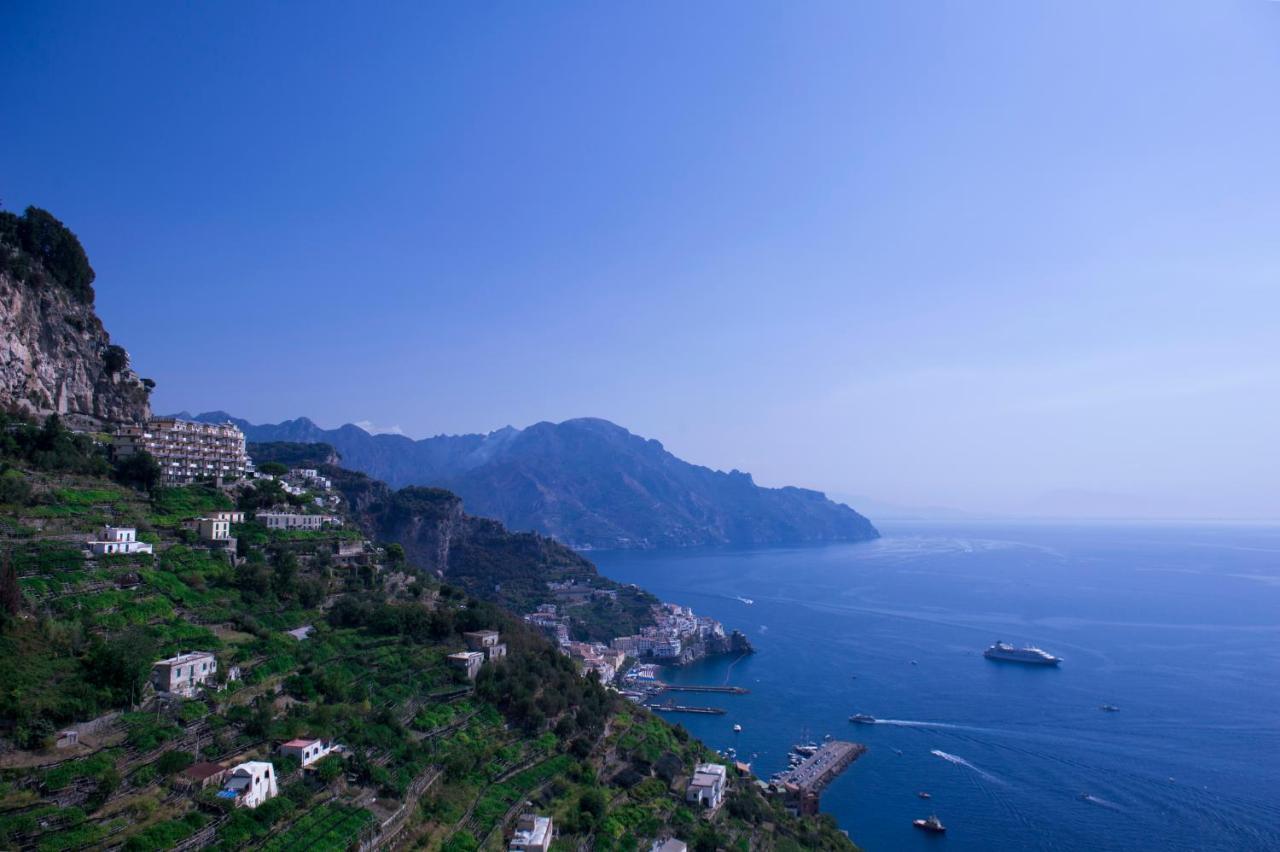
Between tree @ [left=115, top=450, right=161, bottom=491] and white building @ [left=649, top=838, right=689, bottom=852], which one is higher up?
tree @ [left=115, top=450, right=161, bottom=491]

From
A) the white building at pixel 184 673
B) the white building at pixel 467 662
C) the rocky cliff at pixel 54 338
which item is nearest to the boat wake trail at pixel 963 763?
the white building at pixel 467 662

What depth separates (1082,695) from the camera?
38.3 metres

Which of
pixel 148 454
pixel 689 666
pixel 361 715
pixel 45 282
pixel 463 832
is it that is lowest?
pixel 689 666

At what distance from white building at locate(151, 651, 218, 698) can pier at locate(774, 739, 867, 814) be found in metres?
18.7

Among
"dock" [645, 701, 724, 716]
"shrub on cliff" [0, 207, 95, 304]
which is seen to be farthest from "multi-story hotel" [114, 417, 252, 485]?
"dock" [645, 701, 724, 716]

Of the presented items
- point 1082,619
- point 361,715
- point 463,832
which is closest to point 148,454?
point 361,715

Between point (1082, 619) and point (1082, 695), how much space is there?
80.4ft

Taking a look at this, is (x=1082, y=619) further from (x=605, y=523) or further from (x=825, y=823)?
(x=605, y=523)

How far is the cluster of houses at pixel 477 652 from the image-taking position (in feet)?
65.4

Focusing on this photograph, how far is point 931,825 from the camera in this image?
2400cm

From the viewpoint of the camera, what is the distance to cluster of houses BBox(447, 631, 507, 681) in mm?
19922

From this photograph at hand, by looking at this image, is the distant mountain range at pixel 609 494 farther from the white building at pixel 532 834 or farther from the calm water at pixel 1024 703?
the white building at pixel 532 834

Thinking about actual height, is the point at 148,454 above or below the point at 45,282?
below

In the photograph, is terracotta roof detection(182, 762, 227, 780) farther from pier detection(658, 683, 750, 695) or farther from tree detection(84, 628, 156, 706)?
pier detection(658, 683, 750, 695)
